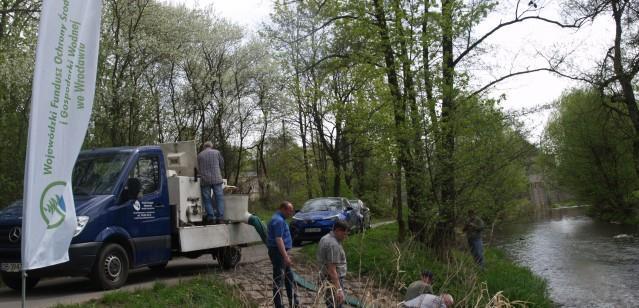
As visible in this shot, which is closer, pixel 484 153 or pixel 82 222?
pixel 82 222

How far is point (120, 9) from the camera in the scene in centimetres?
2495

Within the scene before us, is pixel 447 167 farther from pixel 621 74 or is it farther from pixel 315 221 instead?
pixel 621 74

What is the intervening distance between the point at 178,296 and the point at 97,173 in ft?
8.80

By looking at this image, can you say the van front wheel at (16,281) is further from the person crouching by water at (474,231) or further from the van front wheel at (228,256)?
the person crouching by water at (474,231)

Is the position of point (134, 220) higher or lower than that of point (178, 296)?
higher

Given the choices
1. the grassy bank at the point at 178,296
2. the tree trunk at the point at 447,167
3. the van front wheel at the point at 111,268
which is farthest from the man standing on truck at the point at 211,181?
the tree trunk at the point at 447,167

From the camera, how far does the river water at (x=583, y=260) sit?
49.3 feet

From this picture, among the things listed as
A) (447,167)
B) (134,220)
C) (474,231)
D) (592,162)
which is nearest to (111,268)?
(134,220)

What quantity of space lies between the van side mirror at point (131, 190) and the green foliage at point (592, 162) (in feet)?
101

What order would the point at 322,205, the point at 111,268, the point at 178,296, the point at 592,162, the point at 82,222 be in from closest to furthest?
the point at 82,222
the point at 178,296
the point at 111,268
the point at 322,205
the point at 592,162

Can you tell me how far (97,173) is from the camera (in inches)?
409

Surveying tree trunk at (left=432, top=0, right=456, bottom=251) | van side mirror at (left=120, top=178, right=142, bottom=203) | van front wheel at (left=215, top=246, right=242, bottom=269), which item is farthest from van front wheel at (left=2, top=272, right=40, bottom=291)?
tree trunk at (left=432, top=0, right=456, bottom=251)

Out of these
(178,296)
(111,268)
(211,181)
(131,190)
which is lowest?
(178,296)

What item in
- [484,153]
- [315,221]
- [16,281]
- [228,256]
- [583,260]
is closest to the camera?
[16,281]
